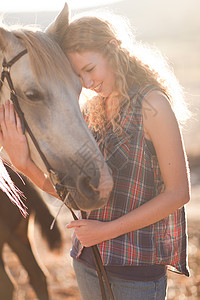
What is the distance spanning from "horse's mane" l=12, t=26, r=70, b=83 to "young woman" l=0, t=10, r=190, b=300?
0.06 metres

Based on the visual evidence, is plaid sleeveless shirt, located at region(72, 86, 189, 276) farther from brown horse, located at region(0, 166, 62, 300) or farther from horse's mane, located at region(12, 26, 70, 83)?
brown horse, located at region(0, 166, 62, 300)

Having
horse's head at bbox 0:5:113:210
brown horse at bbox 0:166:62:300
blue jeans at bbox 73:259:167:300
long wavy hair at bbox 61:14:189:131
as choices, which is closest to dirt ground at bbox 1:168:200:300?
brown horse at bbox 0:166:62:300

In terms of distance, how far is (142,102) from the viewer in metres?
1.43

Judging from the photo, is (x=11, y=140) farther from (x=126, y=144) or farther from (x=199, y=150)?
(x=199, y=150)

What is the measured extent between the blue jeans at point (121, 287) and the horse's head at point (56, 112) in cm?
31

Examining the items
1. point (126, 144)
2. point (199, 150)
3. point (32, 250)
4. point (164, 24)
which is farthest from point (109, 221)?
point (164, 24)

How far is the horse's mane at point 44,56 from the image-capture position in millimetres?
1510

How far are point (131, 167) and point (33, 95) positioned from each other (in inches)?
19.5

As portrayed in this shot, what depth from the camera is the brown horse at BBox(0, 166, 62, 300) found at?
3303 millimetres

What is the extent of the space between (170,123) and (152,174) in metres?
0.24

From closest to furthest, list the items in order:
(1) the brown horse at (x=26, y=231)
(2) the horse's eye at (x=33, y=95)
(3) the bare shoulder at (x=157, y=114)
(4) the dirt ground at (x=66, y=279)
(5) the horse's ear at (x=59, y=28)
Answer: (3) the bare shoulder at (x=157, y=114) → (2) the horse's eye at (x=33, y=95) → (5) the horse's ear at (x=59, y=28) → (1) the brown horse at (x=26, y=231) → (4) the dirt ground at (x=66, y=279)

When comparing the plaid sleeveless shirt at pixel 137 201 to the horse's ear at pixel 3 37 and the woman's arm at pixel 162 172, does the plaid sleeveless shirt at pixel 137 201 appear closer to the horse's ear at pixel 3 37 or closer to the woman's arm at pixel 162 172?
the woman's arm at pixel 162 172

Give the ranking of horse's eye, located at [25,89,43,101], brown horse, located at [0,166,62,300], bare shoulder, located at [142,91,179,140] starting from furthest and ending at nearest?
brown horse, located at [0,166,62,300]
horse's eye, located at [25,89,43,101]
bare shoulder, located at [142,91,179,140]

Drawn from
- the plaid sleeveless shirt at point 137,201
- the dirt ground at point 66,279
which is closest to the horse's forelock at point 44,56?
the plaid sleeveless shirt at point 137,201
